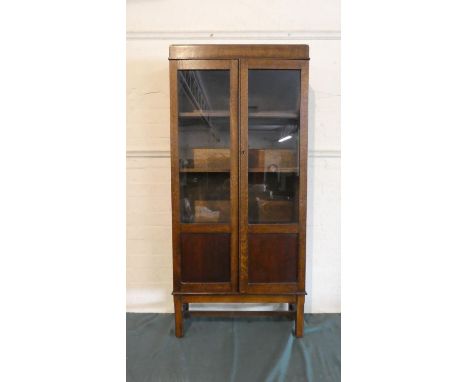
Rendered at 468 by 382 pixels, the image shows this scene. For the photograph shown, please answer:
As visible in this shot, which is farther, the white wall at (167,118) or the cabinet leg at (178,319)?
the white wall at (167,118)

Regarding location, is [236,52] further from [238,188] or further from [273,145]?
[238,188]

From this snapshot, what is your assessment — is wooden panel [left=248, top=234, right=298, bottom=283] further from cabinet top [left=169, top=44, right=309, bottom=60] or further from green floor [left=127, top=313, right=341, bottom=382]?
cabinet top [left=169, top=44, right=309, bottom=60]

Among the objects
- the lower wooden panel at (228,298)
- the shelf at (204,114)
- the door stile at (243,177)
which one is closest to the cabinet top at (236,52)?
the door stile at (243,177)

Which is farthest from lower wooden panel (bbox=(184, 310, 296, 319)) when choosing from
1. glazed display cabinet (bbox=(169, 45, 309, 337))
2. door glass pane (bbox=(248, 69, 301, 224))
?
door glass pane (bbox=(248, 69, 301, 224))

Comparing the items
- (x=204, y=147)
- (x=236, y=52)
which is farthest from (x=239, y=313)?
(x=236, y=52)

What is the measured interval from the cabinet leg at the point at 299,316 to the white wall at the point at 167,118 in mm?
291

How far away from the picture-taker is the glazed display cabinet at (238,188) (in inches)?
49.8

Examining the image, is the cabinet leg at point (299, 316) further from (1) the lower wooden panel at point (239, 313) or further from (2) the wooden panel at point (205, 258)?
(2) the wooden panel at point (205, 258)

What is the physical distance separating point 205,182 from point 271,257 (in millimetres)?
565

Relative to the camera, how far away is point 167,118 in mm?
1589

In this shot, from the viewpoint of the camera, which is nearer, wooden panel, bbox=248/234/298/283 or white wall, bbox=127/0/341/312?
wooden panel, bbox=248/234/298/283

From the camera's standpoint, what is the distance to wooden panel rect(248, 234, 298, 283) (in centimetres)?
131

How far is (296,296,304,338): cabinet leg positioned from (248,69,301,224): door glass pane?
47cm
